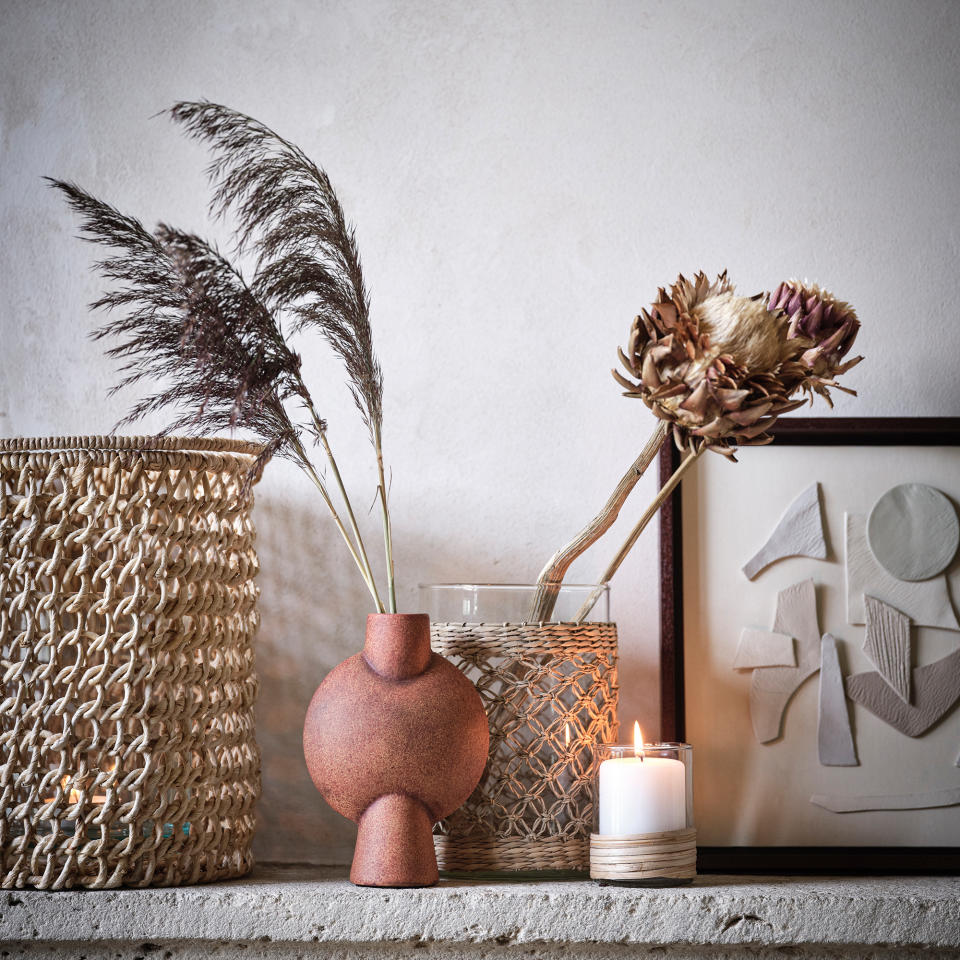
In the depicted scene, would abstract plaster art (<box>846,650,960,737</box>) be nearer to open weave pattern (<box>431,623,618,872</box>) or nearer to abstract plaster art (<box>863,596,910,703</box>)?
abstract plaster art (<box>863,596,910,703</box>)

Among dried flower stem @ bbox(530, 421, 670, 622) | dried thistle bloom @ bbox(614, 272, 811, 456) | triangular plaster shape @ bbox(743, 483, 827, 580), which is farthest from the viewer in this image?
triangular plaster shape @ bbox(743, 483, 827, 580)

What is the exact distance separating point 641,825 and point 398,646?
0.23 metres

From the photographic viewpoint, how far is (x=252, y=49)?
3.23 ft

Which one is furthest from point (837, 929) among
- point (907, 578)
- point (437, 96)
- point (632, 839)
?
point (437, 96)

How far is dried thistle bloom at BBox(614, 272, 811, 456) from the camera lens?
661 millimetres

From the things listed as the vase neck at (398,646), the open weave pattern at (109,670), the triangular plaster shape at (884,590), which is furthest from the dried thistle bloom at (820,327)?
the open weave pattern at (109,670)

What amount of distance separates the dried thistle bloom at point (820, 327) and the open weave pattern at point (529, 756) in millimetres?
281

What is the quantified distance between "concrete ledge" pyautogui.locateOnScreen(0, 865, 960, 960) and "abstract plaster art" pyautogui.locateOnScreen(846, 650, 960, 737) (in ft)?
0.57

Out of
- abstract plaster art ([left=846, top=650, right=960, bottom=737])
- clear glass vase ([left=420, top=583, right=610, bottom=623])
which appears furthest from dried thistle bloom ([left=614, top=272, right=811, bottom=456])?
abstract plaster art ([left=846, top=650, right=960, bottom=737])

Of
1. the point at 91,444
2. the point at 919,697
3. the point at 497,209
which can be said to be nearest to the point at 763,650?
the point at 919,697

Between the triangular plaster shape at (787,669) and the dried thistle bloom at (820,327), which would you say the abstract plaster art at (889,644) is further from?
the dried thistle bloom at (820,327)

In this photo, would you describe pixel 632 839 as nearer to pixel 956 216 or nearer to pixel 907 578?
pixel 907 578

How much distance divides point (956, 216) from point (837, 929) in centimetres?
68

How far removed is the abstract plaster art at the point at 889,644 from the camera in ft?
2.80
